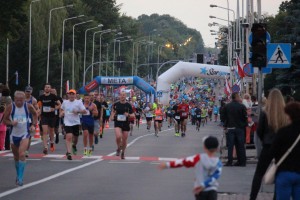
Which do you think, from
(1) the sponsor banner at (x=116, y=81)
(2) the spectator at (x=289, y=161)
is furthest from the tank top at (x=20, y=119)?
(1) the sponsor banner at (x=116, y=81)

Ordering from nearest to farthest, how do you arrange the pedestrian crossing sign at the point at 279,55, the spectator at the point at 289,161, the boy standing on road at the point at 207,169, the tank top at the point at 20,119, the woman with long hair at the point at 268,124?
the boy standing on road at the point at 207,169
the spectator at the point at 289,161
the woman with long hair at the point at 268,124
the tank top at the point at 20,119
the pedestrian crossing sign at the point at 279,55

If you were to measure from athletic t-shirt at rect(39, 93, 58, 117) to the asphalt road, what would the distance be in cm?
106

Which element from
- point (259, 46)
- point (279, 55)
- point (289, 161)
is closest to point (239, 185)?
point (259, 46)

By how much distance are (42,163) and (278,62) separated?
617 centimetres

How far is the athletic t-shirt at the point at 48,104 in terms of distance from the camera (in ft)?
89.0

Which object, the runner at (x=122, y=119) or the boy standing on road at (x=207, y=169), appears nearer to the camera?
the boy standing on road at (x=207, y=169)

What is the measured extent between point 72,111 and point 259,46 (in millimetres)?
8083

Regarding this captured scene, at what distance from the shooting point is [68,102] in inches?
987

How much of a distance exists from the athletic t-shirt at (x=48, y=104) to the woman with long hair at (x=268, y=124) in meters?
13.7

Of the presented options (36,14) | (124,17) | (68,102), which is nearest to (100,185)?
(68,102)

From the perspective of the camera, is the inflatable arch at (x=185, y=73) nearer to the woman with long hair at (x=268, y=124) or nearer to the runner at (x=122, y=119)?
the runner at (x=122, y=119)

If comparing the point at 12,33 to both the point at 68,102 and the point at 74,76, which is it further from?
the point at 74,76

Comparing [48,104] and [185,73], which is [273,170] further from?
[185,73]

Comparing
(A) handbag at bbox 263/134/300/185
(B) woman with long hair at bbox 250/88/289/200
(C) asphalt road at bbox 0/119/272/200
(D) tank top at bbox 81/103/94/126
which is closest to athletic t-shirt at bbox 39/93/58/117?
(D) tank top at bbox 81/103/94/126
